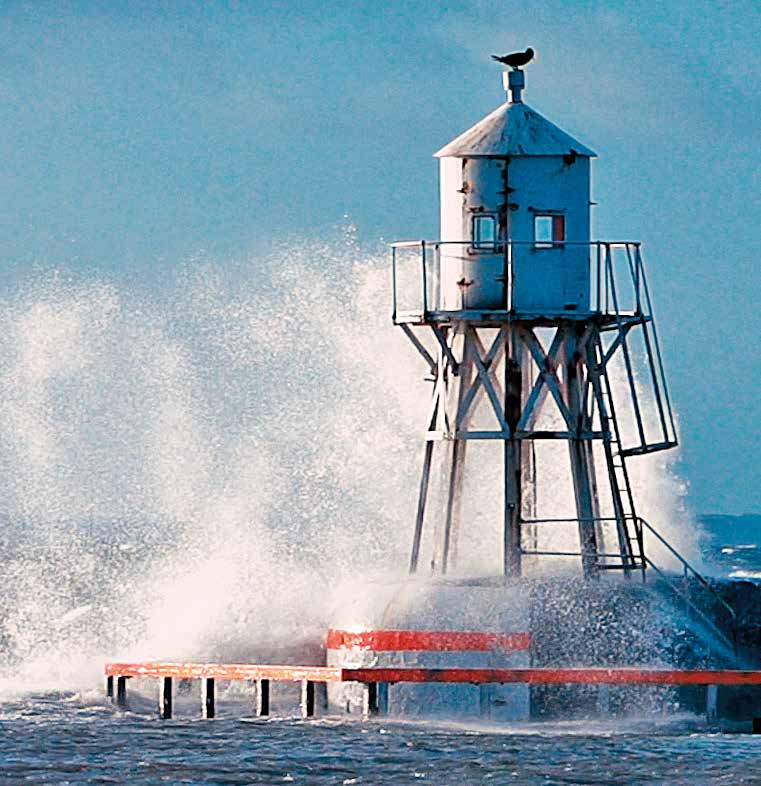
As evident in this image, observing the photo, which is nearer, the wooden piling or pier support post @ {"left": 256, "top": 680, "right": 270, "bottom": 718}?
the wooden piling

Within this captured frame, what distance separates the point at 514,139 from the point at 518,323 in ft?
7.11

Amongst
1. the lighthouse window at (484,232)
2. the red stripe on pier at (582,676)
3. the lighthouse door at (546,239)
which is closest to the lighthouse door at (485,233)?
the lighthouse window at (484,232)

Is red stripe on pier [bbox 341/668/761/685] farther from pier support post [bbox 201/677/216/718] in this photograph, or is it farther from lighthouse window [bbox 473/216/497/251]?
lighthouse window [bbox 473/216/497/251]

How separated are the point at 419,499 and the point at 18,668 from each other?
854cm

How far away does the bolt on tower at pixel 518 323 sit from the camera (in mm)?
32531

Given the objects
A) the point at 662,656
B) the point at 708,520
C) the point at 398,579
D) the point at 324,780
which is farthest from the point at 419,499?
the point at 708,520

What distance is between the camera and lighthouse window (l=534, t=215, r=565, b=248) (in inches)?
1282

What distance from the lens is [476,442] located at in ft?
117

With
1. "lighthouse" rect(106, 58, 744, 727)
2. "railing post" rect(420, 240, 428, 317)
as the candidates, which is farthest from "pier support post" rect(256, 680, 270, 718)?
"railing post" rect(420, 240, 428, 317)

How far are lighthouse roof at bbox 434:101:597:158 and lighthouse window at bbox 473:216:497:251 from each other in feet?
2.50

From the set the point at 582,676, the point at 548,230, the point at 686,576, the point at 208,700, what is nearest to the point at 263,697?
the point at 208,700

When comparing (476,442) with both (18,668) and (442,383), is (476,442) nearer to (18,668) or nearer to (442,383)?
(442,383)

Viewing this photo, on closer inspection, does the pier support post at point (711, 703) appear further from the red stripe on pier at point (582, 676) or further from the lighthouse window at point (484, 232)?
the lighthouse window at point (484, 232)

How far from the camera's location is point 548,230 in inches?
1284
